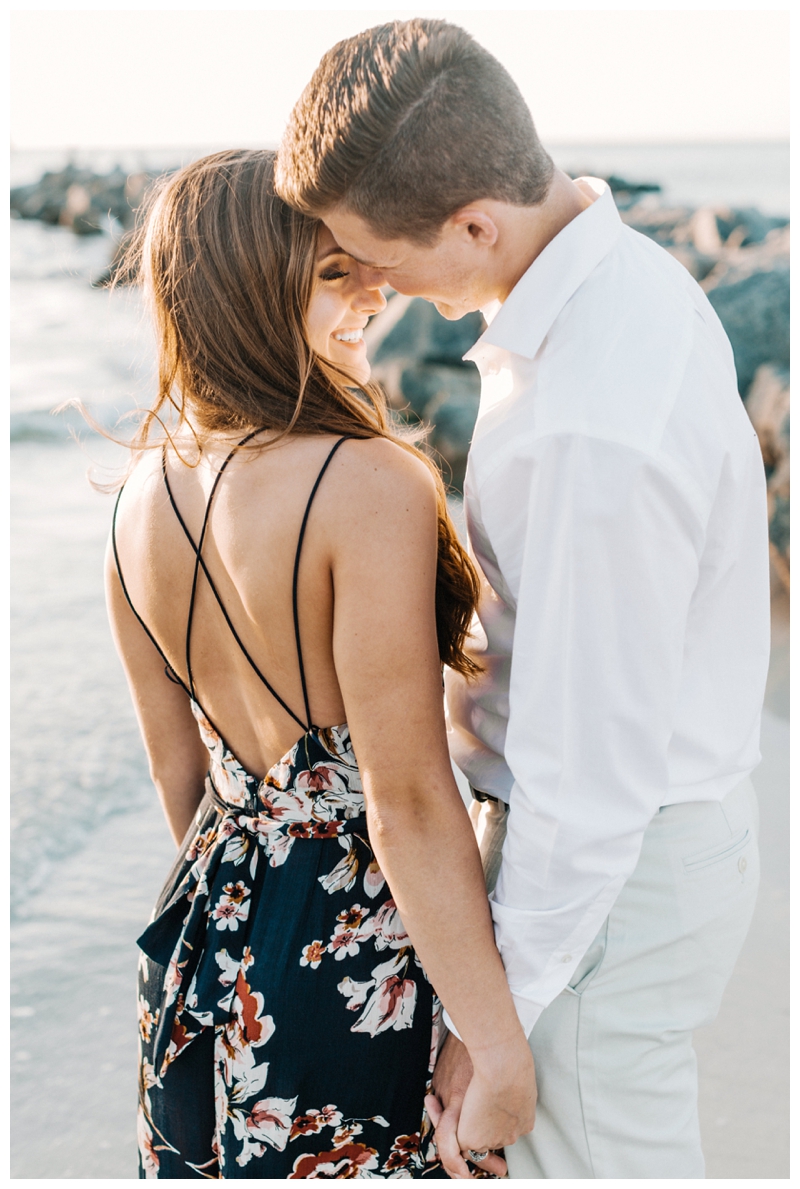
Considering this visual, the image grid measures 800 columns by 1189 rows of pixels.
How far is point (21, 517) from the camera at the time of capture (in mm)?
8320

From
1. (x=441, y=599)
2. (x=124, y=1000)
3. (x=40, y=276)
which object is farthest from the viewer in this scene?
(x=40, y=276)

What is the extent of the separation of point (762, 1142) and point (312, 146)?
2.72 metres

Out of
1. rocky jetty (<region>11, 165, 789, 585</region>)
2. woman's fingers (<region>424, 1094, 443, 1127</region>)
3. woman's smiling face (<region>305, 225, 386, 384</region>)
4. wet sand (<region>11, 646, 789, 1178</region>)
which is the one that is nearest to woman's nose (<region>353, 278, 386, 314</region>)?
woman's smiling face (<region>305, 225, 386, 384</region>)

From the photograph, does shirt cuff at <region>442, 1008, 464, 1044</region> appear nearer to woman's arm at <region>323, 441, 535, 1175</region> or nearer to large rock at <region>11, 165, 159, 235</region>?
woman's arm at <region>323, 441, 535, 1175</region>

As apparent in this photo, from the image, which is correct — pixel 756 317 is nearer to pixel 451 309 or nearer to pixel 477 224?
pixel 451 309

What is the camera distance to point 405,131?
1504 millimetres

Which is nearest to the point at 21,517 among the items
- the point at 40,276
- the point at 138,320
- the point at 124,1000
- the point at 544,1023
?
the point at 124,1000

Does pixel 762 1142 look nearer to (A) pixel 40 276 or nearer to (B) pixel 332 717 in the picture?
(B) pixel 332 717

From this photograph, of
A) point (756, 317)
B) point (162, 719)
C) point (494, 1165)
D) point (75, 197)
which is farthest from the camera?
point (75, 197)

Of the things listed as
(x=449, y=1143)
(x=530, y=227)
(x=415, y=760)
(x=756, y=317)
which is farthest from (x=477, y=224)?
(x=756, y=317)

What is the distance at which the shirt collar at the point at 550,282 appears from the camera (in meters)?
1.55

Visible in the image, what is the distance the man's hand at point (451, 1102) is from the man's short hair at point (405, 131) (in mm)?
1362

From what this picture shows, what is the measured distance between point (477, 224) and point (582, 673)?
716 millimetres

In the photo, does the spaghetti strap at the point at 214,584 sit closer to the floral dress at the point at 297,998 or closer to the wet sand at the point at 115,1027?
the floral dress at the point at 297,998
